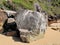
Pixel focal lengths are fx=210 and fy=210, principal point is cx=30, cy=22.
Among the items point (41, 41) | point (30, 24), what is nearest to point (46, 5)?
point (30, 24)

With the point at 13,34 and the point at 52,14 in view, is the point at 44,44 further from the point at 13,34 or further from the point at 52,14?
the point at 52,14

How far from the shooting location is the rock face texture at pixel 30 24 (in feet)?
21.5

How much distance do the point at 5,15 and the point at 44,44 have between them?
2144 millimetres

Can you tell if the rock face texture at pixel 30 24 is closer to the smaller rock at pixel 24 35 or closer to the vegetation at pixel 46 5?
the smaller rock at pixel 24 35

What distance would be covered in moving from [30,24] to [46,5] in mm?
4532

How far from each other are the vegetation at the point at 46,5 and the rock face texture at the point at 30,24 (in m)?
3.01

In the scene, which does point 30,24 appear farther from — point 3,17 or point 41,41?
point 3,17

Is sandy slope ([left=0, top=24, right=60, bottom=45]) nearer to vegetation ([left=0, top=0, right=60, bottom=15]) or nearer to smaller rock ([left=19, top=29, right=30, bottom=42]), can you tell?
smaller rock ([left=19, top=29, right=30, bottom=42])

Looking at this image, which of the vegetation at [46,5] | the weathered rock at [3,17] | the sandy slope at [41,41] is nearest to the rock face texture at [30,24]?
the sandy slope at [41,41]

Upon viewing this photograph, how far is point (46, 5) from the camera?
11062 millimetres

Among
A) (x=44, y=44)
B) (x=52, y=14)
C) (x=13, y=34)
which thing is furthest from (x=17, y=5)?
(x=44, y=44)

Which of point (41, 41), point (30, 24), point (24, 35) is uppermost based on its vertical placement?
point (30, 24)

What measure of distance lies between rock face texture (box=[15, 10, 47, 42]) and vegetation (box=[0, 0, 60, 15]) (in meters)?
3.01

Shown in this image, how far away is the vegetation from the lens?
10.0 meters
